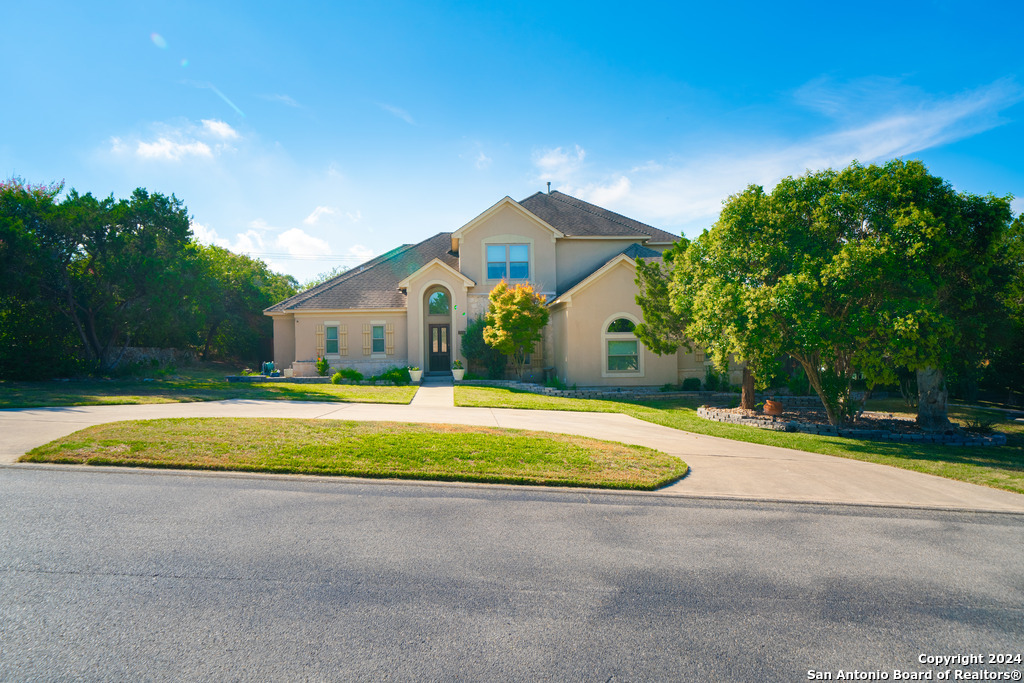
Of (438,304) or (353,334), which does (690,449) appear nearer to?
(438,304)

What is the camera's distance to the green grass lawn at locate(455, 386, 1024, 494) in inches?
344

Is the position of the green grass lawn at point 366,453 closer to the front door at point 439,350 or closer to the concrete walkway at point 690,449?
the concrete walkway at point 690,449

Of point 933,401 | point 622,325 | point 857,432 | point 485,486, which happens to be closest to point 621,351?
point 622,325

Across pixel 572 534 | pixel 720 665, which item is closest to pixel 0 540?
pixel 572 534

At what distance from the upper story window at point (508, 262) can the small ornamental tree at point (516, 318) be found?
4.02 meters

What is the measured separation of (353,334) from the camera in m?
24.8

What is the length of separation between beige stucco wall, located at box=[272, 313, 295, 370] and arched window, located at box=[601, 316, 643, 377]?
16566mm

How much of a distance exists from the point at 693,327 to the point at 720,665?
11078mm

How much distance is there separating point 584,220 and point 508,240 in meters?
4.93

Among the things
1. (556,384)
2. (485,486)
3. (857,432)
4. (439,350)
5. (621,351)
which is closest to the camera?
(485,486)

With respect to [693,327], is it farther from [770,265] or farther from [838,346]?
[838,346]

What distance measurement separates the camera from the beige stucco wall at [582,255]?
2577cm

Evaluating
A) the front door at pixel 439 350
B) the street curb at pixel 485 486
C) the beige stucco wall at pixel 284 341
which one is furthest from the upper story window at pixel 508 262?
the street curb at pixel 485 486

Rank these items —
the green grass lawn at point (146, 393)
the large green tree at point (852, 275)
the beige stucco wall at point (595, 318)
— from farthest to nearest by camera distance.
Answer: the beige stucco wall at point (595, 318) → the green grass lawn at point (146, 393) → the large green tree at point (852, 275)
